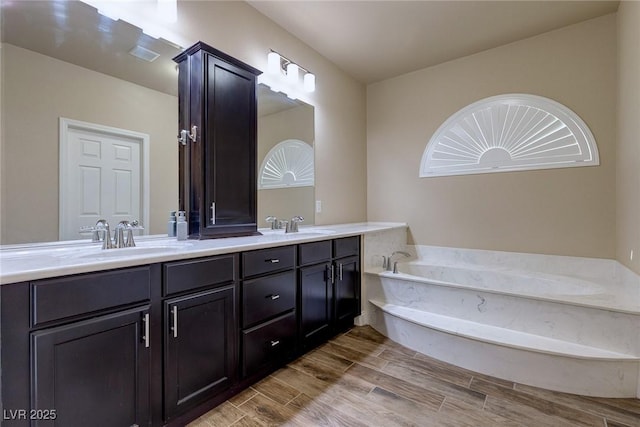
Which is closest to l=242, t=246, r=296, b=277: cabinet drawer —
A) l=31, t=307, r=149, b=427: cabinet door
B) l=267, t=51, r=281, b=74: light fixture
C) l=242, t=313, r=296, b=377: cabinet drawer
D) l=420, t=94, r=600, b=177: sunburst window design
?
l=242, t=313, r=296, b=377: cabinet drawer

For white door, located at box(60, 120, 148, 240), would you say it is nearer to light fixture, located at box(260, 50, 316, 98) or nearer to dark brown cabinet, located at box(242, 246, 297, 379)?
dark brown cabinet, located at box(242, 246, 297, 379)

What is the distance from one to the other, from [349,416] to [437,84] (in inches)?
133

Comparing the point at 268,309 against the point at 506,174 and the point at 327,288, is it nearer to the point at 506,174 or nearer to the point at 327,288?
the point at 327,288

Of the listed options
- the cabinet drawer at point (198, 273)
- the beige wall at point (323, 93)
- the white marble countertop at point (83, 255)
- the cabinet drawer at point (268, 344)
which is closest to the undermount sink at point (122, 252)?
the white marble countertop at point (83, 255)

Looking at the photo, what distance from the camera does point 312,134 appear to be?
3059 millimetres

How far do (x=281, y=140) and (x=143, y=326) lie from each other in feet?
6.40

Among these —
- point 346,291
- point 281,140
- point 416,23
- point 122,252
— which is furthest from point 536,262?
point 122,252

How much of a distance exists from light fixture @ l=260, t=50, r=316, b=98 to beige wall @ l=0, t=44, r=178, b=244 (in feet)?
4.00

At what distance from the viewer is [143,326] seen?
4.10 ft

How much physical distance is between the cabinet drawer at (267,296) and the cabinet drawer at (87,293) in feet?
1.87

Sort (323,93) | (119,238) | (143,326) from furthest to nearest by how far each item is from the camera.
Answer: (323,93) < (119,238) < (143,326)

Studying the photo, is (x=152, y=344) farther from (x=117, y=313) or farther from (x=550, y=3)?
(x=550, y=3)

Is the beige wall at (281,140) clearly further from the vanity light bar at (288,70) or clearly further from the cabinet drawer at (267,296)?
the cabinet drawer at (267,296)

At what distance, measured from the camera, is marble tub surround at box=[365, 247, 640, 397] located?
68.8 inches
